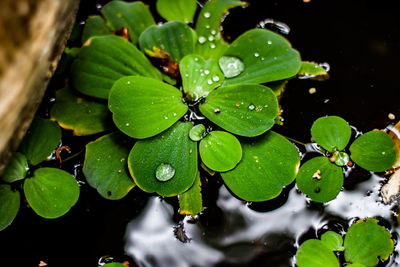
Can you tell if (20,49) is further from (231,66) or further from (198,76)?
(231,66)

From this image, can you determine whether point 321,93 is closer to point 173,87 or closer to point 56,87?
point 173,87

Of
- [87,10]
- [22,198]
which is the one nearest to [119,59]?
[87,10]

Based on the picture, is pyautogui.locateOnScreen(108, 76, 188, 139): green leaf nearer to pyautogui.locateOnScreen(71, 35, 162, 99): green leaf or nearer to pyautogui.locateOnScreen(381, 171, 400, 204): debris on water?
pyautogui.locateOnScreen(71, 35, 162, 99): green leaf

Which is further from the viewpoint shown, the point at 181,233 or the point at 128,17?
the point at 128,17

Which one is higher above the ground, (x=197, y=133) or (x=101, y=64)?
(x=101, y=64)

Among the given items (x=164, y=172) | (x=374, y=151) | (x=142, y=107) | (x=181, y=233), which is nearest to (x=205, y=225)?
(x=181, y=233)

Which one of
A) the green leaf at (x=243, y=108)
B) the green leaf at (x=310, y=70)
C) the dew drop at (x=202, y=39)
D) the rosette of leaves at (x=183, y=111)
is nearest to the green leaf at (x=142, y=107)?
the rosette of leaves at (x=183, y=111)

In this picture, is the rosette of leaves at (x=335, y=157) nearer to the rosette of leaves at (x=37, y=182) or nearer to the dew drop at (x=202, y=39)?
the dew drop at (x=202, y=39)
